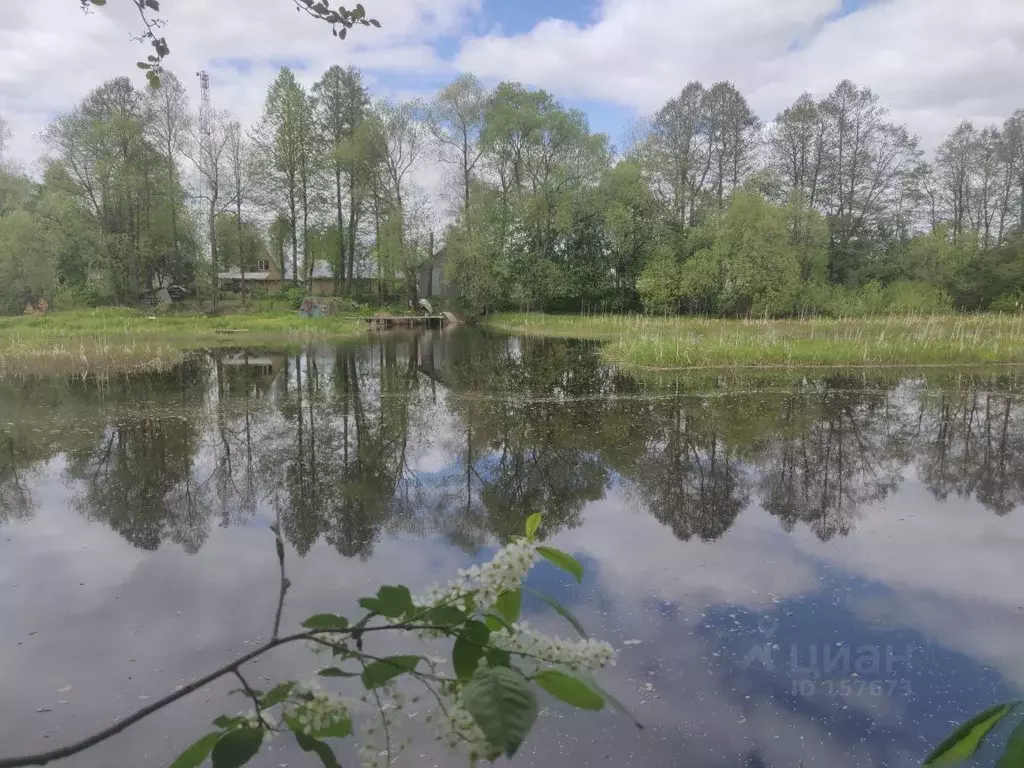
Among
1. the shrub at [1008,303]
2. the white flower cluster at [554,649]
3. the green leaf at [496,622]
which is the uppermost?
the shrub at [1008,303]

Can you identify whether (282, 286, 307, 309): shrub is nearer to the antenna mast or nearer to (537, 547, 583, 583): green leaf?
the antenna mast

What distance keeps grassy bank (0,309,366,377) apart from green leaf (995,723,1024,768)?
18.1m

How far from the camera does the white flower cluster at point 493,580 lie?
1.13 meters

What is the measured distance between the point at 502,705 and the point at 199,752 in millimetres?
539

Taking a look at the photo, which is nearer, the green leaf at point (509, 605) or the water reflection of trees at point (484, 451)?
the green leaf at point (509, 605)

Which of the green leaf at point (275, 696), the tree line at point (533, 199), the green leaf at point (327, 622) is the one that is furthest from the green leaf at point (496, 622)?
the tree line at point (533, 199)

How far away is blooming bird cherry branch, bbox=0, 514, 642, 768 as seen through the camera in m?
1.00

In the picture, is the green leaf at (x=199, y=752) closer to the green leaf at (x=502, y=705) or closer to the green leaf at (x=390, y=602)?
the green leaf at (x=390, y=602)

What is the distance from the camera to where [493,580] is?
3.78ft

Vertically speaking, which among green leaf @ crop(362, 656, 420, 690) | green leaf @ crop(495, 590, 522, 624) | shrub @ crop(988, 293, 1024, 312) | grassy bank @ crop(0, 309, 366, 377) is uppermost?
shrub @ crop(988, 293, 1024, 312)

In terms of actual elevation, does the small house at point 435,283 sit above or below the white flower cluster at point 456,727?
above

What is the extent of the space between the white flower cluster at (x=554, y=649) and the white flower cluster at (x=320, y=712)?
29 centimetres

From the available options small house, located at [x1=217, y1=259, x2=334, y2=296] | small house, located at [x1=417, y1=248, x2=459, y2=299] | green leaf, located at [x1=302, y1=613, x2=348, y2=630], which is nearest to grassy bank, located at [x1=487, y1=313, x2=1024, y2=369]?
green leaf, located at [x1=302, y1=613, x2=348, y2=630]

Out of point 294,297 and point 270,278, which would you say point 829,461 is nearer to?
point 294,297
